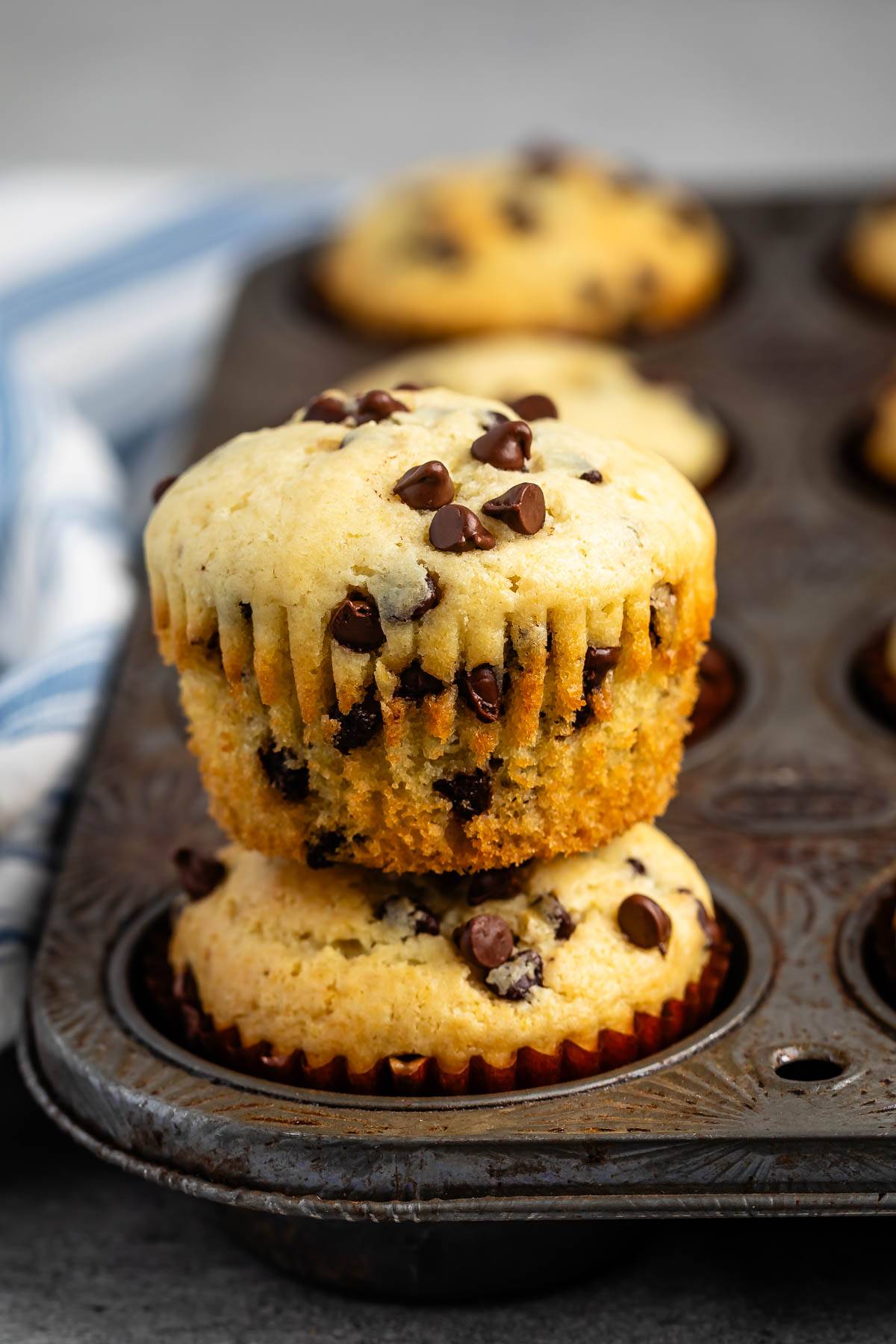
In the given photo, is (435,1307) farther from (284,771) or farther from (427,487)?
(427,487)

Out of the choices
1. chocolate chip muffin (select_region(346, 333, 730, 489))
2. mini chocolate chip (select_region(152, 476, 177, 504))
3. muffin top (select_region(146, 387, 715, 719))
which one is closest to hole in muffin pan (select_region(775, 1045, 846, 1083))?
muffin top (select_region(146, 387, 715, 719))

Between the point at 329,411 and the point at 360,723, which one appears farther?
the point at 329,411

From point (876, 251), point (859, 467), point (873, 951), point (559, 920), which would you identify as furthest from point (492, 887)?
point (876, 251)

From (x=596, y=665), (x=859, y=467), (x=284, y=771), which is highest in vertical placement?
(x=596, y=665)

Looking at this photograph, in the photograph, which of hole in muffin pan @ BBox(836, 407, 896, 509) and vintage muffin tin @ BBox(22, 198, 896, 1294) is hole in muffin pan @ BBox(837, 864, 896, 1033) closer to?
vintage muffin tin @ BBox(22, 198, 896, 1294)

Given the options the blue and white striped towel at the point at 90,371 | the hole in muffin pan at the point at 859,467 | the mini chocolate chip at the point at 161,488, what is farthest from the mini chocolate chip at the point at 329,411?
the hole in muffin pan at the point at 859,467

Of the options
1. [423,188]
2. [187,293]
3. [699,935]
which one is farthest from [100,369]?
[699,935]
